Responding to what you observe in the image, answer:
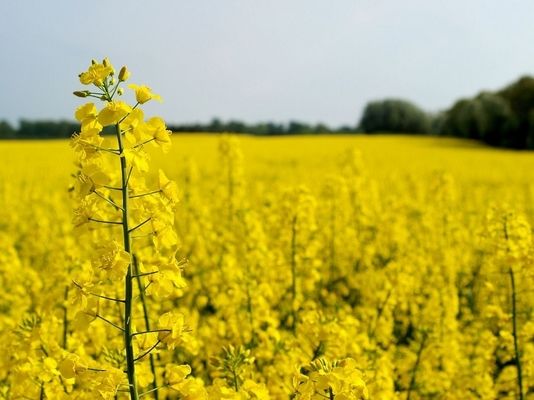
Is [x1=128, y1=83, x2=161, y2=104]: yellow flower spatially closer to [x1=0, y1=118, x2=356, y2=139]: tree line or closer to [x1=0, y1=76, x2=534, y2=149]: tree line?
[x1=0, y1=76, x2=534, y2=149]: tree line

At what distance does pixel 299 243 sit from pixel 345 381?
3392 mm

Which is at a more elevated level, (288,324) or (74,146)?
(74,146)

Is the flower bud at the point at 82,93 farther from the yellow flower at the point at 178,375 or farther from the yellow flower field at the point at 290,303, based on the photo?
the yellow flower at the point at 178,375

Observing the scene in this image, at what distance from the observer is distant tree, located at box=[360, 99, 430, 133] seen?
58875 millimetres

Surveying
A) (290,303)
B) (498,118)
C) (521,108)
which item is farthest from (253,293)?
(521,108)

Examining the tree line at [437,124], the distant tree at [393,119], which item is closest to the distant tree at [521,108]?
the tree line at [437,124]

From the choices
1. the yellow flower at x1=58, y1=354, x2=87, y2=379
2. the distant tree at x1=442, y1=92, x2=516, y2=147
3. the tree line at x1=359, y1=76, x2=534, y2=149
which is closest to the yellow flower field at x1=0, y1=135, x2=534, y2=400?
the yellow flower at x1=58, y1=354, x2=87, y2=379

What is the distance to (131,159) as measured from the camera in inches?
75.2

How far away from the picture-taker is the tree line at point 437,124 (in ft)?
127

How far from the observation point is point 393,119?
58.4m

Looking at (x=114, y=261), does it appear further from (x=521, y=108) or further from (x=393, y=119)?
(x=393, y=119)

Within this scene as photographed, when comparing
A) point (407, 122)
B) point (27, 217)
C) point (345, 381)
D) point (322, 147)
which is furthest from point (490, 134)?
point (345, 381)

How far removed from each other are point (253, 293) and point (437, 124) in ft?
183

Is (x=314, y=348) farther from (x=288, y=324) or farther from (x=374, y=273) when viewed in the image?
(x=374, y=273)
